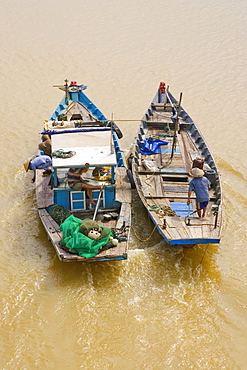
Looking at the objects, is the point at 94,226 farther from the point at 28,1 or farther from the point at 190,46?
the point at 28,1

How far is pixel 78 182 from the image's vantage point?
33.0ft

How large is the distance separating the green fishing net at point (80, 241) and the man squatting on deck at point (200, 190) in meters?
2.31

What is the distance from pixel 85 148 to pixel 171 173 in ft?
8.91

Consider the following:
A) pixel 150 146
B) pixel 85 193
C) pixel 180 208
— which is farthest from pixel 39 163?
pixel 180 208

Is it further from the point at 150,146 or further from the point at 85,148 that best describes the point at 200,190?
the point at 150,146

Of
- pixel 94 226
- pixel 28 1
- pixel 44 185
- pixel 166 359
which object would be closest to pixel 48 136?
pixel 44 185

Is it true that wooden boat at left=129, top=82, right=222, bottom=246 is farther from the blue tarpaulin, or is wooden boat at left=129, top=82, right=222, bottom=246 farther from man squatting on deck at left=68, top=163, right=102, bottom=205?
man squatting on deck at left=68, top=163, right=102, bottom=205

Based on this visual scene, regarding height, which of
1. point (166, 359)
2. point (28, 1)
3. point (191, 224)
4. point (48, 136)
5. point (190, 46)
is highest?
point (28, 1)

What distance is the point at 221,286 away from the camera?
9.27 meters

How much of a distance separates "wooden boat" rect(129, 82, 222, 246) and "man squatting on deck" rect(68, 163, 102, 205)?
1.40m

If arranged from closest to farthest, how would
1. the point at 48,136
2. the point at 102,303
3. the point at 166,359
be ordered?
the point at 166,359 → the point at 102,303 → the point at 48,136

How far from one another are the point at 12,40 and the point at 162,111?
11337 mm

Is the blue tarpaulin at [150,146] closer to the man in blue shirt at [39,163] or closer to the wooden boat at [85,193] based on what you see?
the wooden boat at [85,193]

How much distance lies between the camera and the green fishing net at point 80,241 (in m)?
8.77
